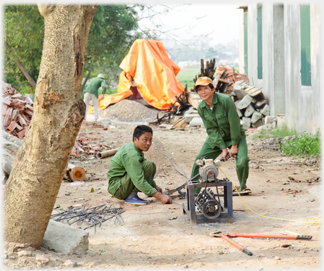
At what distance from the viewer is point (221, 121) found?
546 centimetres

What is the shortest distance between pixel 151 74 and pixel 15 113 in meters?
8.43

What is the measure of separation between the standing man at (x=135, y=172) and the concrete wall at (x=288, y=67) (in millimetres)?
5765

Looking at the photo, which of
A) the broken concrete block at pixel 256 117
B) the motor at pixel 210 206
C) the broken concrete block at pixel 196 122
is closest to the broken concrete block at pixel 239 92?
the broken concrete block at pixel 256 117

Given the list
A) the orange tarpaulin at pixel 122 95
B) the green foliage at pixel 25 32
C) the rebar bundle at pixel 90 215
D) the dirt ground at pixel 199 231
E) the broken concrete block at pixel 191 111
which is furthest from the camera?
the orange tarpaulin at pixel 122 95

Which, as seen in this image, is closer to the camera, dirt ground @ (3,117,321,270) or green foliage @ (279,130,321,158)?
dirt ground @ (3,117,321,270)

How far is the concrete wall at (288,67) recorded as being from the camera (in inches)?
369

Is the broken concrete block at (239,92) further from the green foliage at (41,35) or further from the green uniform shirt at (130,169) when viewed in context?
the green uniform shirt at (130,169)

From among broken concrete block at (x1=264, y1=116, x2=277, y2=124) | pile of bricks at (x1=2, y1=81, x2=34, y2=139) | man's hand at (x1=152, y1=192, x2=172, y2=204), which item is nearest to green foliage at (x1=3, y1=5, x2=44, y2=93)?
pile of bricks at (x1=2, y1=81, x2=34, y2=139)

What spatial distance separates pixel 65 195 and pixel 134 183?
5.38 ft

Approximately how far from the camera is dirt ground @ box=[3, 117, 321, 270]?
3.28m

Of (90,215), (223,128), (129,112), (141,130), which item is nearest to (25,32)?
(129,112)

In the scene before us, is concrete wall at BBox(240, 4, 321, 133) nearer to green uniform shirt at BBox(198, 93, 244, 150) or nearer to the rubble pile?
the rubble pile

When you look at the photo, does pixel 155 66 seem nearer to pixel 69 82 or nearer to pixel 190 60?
pixel 69 82

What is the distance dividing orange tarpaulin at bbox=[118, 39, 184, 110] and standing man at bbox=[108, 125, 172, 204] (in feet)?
36.8
